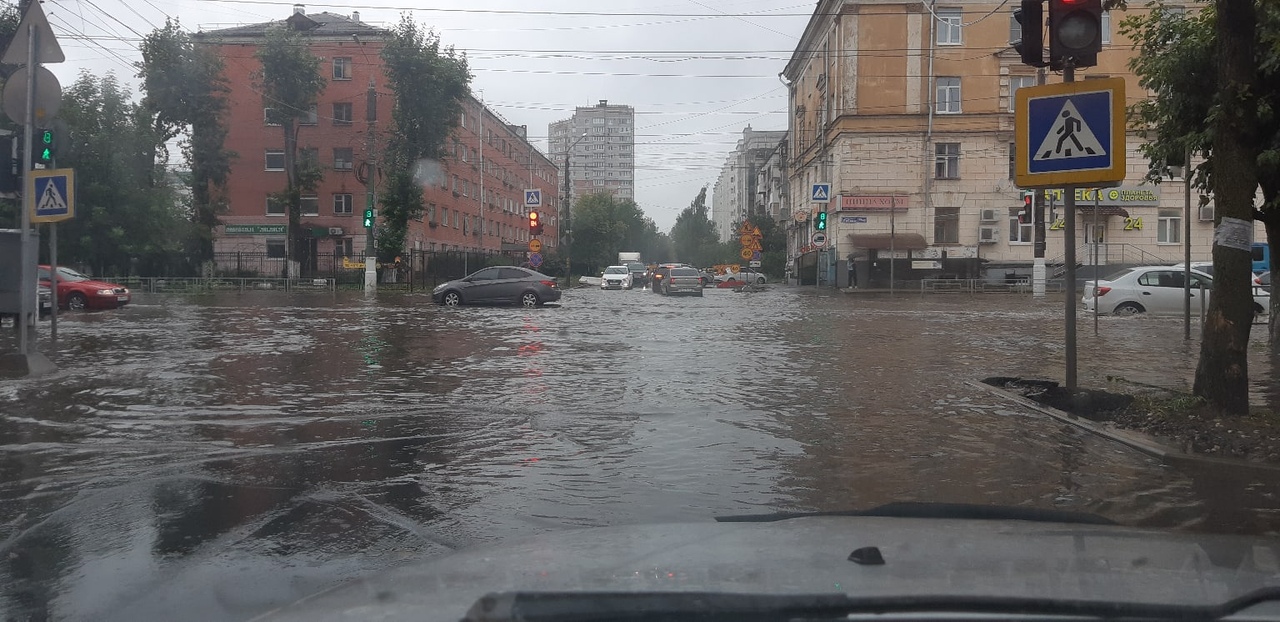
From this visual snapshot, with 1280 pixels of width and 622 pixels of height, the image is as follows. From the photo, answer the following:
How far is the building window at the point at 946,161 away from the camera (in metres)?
48.8

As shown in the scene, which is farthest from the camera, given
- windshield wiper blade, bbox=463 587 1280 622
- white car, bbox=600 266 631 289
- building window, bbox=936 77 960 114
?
white car, bbox=600 266 631 289

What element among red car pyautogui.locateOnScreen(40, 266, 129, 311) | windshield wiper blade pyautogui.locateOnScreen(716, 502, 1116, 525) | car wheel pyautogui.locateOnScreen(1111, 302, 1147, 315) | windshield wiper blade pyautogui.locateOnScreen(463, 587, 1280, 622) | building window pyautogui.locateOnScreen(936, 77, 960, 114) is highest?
building window pyautogui.locateOnScreen(936, 77, 960, 114)

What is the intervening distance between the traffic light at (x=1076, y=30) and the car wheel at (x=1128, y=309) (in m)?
19.0

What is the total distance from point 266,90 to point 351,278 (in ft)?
38.5

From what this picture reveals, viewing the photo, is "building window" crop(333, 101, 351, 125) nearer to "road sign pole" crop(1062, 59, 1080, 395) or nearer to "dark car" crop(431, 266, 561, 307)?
"dark car" crop(431, 266, 561, 307)

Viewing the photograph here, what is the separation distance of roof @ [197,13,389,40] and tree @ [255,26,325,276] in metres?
3.13

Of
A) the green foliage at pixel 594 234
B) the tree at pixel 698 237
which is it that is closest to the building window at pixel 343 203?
the green foliage at pixel 594 234

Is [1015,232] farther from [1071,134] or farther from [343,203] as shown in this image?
[1071,134]

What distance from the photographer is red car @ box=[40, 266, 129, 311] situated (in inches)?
1042

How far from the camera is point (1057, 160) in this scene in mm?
8859

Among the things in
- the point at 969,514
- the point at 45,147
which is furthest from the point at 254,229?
the point at 969,514

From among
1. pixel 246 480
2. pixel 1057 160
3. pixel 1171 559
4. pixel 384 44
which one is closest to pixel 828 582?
pixel 1171 559

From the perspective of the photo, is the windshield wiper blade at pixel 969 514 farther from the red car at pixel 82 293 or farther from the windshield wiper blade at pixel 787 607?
the red car at pixel 82 293

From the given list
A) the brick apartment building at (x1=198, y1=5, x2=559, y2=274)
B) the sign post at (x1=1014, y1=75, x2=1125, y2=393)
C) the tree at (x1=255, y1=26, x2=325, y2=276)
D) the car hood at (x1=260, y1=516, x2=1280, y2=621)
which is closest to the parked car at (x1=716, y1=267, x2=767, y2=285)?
the brick apartment building at (x1=198, y1=5, x2=559, y2=274)
